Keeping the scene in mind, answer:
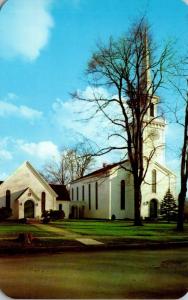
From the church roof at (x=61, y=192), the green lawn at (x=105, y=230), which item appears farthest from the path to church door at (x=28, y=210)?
the church roof at (x=61, y=192)

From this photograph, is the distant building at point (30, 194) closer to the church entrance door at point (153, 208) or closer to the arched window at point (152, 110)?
the church entrance door at point (153, 208)

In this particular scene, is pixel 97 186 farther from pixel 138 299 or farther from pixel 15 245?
pixel 138 299

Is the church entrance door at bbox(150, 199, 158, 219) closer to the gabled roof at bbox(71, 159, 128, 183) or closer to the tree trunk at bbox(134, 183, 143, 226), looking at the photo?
the tree trunk at bbox(134, 183, 143, 226)

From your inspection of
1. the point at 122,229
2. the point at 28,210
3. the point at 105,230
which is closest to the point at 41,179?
the point at 28,210

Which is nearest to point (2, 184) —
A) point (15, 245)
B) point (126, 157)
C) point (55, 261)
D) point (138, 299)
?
point (15, 245)

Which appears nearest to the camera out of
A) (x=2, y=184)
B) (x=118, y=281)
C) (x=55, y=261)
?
(x=118, y=281)

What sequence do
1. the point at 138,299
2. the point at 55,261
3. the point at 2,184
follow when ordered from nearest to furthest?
the point at 138,299 → the point at 55,261 → the point at 2,184

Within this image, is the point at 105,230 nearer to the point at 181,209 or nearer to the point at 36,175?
the point at 181,209
